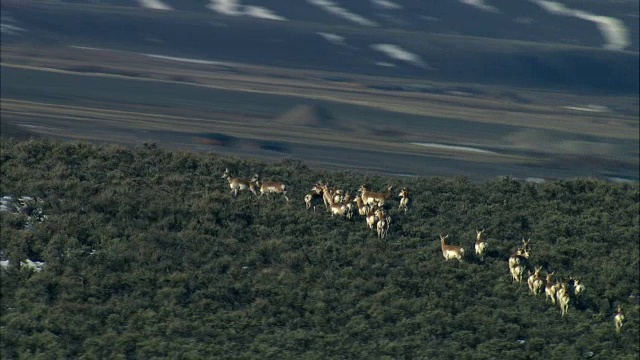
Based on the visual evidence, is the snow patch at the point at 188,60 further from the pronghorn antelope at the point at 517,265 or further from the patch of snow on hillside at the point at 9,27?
the pronghorn antelope at the point at 517,265

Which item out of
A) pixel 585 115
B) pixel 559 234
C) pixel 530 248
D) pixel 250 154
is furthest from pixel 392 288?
pixel 585 115

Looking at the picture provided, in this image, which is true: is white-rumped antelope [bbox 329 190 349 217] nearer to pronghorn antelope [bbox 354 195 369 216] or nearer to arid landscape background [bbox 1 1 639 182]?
pronghorn antelope [bbox 354 195 369 216]

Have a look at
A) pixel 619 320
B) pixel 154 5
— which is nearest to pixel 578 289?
pixel 619 320

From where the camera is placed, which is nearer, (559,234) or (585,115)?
(559,234)

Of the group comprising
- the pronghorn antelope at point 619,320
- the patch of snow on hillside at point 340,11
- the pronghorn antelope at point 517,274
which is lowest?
the pronghorn antelope at point 619,320

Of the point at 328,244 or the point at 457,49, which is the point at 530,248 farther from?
the point at 457,49

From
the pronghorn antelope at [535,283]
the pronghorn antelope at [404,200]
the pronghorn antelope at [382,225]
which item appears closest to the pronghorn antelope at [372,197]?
the pronghorn antelope at [404,200]
